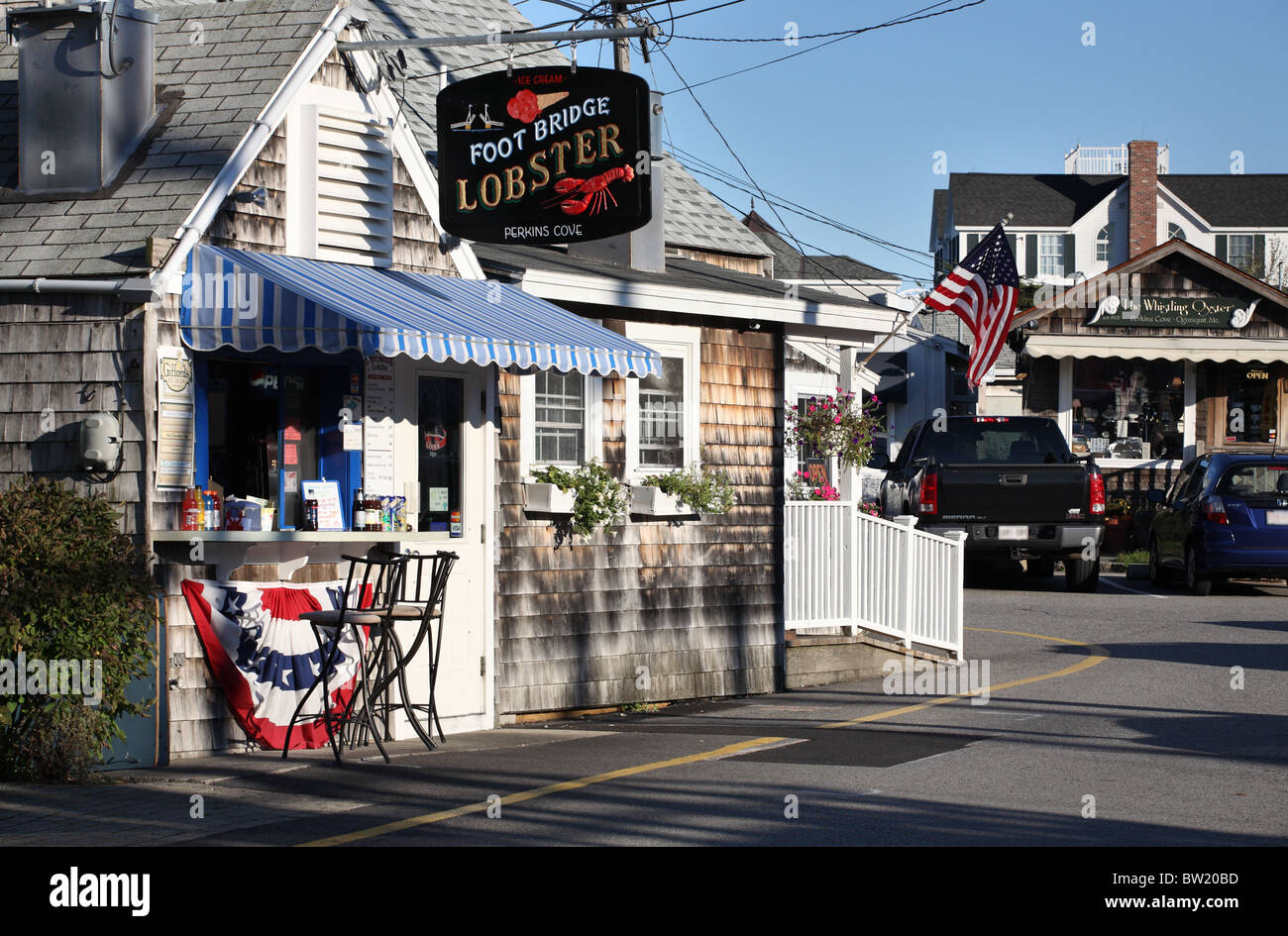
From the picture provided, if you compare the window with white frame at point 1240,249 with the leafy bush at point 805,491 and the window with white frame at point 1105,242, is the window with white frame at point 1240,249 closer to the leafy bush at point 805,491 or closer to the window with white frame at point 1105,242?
the window with white frame at point 1105,242

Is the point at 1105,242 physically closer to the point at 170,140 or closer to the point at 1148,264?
the point at 1148,264

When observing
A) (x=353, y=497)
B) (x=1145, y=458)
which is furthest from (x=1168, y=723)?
(x=1145, y=458)

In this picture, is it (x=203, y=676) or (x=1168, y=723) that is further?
(x=1168, y=723)

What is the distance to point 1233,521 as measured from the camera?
19.4 metres

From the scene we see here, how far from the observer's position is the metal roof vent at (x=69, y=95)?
981 cm

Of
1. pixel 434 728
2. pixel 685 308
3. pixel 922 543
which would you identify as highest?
pixel 685 308

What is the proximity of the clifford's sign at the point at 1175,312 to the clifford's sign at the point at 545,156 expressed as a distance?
820 inches

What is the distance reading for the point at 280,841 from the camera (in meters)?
6.96

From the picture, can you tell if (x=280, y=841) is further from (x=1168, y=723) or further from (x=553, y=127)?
(x=1168, y=723)

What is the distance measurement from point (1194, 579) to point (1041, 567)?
214 centimetres

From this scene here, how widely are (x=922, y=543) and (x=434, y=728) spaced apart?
220 inches

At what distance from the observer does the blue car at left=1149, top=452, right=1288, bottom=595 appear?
19.2m

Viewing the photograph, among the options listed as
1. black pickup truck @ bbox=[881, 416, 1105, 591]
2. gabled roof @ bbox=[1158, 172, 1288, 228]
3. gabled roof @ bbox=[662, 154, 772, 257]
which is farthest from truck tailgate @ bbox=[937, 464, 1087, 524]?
gabled roof @ bbox=[1158, 172, 1288, 228]

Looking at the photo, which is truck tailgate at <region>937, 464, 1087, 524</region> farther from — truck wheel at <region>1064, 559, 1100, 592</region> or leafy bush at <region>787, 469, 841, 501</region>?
leafy bush at <region>787, 469, 841, 501</region>
